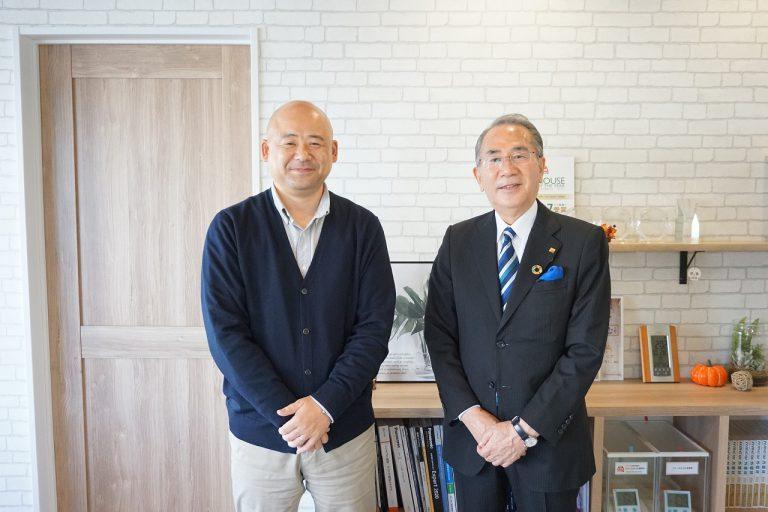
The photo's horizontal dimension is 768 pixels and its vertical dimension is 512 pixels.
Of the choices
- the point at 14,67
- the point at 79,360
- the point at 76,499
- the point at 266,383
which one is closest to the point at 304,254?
the point at 266,383

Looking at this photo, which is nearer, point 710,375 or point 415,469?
point 415,469

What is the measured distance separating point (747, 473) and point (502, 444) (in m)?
1.74

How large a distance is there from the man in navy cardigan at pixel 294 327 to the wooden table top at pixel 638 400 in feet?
2.06

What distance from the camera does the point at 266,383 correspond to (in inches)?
60.0

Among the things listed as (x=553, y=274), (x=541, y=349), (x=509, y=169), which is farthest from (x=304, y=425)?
(x=509, y=169)

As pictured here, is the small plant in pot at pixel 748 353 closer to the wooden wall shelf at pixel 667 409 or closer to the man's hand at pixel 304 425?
the wooden wall shelf at pixel 667 409

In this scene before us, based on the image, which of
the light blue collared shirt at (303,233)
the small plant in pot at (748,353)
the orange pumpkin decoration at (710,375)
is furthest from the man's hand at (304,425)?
the small plant in pot at (748,353)

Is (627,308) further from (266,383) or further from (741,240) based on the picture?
(266,383)

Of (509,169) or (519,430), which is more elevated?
(509,169)

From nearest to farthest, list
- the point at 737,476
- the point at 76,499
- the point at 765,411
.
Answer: the point at 765,411 → the point at 737,476 → the point at 76,499

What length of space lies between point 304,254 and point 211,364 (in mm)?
1450

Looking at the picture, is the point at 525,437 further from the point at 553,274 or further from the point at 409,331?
the point at 409,331

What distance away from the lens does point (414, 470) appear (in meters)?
2.39

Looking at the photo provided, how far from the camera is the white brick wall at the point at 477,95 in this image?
264 cm
